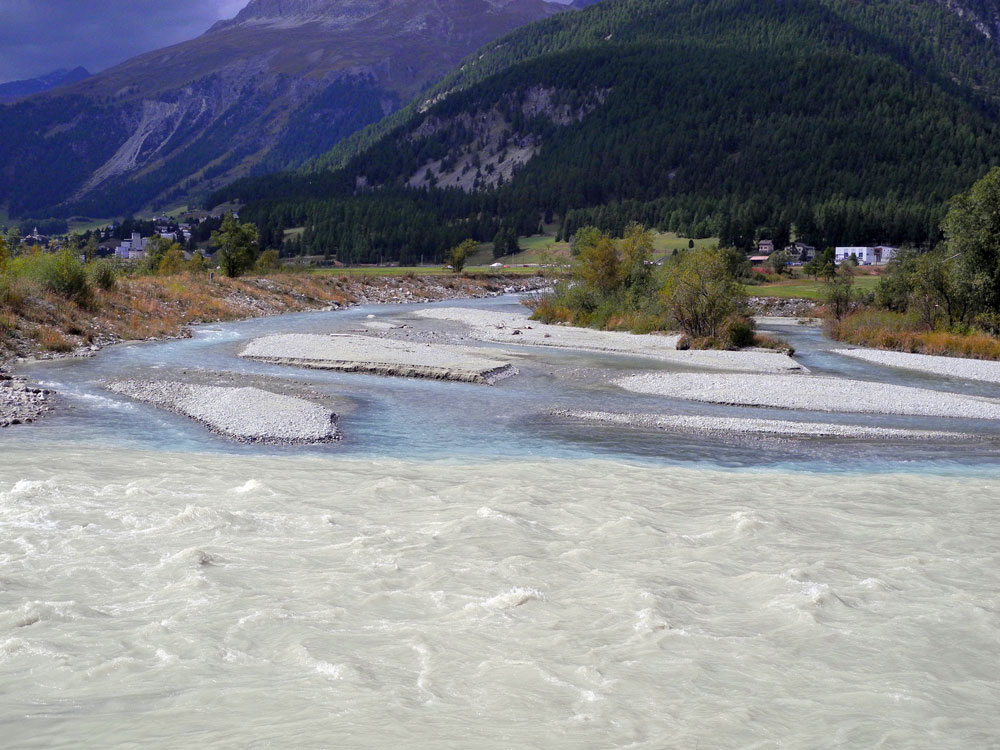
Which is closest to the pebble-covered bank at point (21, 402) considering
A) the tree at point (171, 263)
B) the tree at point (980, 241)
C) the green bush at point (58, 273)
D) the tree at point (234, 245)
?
the green bush at point (58, 273)

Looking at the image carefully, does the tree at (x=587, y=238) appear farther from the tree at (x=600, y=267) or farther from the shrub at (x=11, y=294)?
the shrub at (x=11, y=294)

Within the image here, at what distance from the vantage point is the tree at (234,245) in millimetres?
95188

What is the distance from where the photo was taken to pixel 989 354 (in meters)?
49.2

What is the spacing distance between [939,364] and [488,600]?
43169 mm

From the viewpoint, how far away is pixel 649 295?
65875 mm

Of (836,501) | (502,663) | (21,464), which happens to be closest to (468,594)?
(502,663)

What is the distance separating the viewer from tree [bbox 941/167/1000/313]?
51906mm

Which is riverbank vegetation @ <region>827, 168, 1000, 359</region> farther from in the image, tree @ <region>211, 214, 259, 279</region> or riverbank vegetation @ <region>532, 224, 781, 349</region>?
tree @ <region>211, 214, 259, 279</region>

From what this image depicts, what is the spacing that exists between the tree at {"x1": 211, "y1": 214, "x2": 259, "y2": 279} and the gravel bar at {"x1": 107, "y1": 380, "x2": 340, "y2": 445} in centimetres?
6555

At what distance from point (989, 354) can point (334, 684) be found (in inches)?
2044

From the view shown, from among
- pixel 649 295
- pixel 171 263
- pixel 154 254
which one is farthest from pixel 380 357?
pixel 154 254

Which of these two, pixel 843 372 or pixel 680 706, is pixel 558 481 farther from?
pixel 843 372

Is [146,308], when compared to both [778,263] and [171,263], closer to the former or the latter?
[171,263]

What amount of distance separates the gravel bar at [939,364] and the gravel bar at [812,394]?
27.8ft
